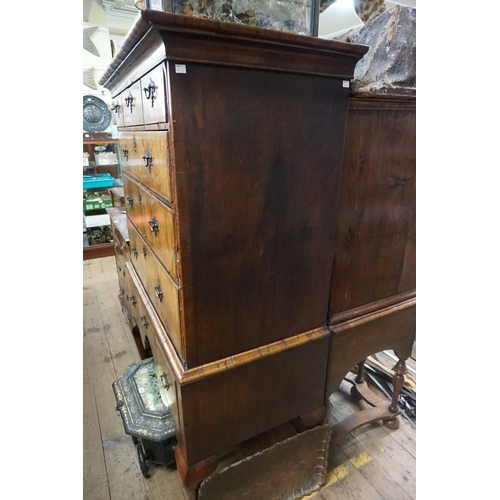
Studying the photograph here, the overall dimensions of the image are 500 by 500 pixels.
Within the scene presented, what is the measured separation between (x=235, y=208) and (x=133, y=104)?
24.5 inches

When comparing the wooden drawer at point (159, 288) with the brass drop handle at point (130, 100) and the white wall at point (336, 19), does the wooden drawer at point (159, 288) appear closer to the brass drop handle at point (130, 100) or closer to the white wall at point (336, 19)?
the brass drop handle at point (130, 100)

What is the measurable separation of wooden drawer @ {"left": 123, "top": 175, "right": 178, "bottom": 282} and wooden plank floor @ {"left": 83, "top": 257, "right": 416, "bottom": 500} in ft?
3.35

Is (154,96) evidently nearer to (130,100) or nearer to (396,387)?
(130,100)

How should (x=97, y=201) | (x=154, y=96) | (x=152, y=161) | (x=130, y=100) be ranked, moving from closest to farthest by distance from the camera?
(x=154, y=96) → (x=152, y=161) → (x=130, y=100) → (x=97, y=201)

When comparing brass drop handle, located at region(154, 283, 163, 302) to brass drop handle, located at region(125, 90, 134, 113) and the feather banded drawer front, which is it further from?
brass drop handle, located at region(125, 90, 134, 113)

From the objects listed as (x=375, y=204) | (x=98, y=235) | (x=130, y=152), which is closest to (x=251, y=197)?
(x=375, y=204)

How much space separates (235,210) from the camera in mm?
897

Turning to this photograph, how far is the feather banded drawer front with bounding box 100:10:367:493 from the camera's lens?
77 centimetres

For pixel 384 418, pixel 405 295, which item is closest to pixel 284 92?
pixel 405 295

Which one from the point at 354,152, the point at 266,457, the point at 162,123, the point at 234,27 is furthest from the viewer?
the point at 266,457

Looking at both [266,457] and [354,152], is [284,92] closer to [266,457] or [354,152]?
[354,152]

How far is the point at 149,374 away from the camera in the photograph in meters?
1.56

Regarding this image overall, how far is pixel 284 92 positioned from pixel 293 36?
12 cm

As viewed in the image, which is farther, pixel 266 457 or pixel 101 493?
pixel 101 493
